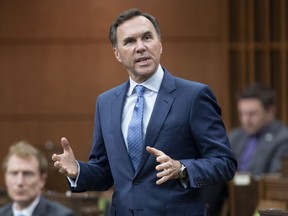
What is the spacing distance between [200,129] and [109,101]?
0.41 metres

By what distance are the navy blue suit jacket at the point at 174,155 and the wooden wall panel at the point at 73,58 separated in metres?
6.36

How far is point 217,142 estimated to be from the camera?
119 inches

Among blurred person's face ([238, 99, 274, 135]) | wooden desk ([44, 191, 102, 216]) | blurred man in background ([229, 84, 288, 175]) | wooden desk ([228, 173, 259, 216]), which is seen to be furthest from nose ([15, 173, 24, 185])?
blurred person's face ([238, 99, 274, 135])

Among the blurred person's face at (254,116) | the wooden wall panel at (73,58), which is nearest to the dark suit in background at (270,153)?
the blurred person's face at (254,116)

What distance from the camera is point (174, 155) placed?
3051 mm

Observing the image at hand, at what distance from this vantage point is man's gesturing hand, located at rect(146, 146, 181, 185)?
110 inches

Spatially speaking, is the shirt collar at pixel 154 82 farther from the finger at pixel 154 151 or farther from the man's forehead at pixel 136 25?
the finger at pixel 154 151

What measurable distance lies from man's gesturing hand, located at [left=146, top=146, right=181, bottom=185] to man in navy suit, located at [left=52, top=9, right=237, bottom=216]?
3.6 inches

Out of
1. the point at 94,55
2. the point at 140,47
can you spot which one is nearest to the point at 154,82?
the point at 140,47

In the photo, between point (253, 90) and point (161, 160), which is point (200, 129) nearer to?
point (161, 160)

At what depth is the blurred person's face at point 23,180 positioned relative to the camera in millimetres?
5129

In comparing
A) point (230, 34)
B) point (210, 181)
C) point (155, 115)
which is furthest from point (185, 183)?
point (230, 34)

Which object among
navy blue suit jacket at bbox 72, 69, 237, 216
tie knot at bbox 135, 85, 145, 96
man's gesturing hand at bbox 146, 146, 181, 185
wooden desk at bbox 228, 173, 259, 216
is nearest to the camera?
man's gesturing hand at bbox 146, 146, 181, 185

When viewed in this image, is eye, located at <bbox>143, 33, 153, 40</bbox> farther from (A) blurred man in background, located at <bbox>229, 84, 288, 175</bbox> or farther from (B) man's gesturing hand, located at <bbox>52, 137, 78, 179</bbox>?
(A) blurred man in background, located at <bbox>229, 84, 288, 175</bbox>
